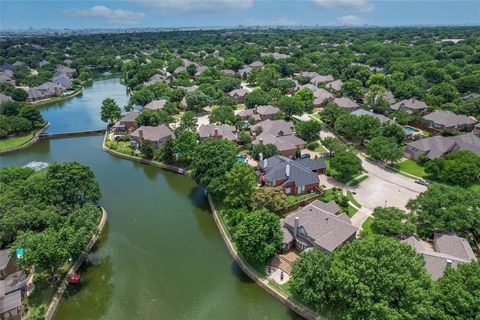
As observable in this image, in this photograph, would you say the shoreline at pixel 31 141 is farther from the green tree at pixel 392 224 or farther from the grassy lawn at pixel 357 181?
the green tree at pixel 392 224

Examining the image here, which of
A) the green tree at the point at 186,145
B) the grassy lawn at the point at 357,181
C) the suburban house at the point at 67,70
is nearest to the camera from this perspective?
the grassy lawn at the point at 357,181

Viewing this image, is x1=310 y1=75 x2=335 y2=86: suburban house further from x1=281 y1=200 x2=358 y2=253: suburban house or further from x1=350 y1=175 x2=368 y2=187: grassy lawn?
x1=281 y1=200 x2=358 y2=253: suburban house

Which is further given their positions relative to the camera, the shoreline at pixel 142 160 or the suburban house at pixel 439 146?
the shoreline at pixel 142 160

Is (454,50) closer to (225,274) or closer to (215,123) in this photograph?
(215,123)

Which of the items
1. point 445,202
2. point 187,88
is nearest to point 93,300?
point 445,202

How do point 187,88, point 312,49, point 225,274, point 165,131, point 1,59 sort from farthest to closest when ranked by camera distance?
point 312,49
point 1,59
point 187,88
point 165,131
point 225,274

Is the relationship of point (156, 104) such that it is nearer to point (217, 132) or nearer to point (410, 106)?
point (217, 132)

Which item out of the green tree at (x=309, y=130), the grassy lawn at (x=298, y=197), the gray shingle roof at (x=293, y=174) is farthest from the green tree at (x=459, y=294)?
the green tree at (x=309, y=130)
